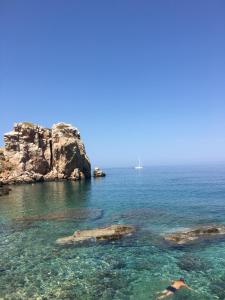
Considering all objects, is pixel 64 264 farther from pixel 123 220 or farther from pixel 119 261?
pixel 123 220

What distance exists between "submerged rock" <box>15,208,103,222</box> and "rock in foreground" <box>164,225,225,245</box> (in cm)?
1583

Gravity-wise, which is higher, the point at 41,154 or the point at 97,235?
the point at 41,154

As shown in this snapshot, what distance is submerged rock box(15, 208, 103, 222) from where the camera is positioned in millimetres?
46500

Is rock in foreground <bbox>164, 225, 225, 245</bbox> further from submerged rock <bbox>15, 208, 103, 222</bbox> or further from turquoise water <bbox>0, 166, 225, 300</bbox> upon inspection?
submerged rock <bbox>15, 208, 103, 222</bbox>

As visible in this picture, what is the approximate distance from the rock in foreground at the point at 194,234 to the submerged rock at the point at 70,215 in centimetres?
1583

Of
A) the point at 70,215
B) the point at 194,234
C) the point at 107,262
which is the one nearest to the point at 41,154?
the point at 70,215

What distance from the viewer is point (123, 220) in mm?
44344

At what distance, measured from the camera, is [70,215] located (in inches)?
1933

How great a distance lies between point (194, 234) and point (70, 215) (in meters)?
21.5

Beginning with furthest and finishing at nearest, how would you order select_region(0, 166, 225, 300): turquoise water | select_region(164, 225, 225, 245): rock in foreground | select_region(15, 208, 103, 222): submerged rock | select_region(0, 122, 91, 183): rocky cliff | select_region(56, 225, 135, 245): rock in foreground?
select_region(0, 122, 91, 183): rocky cliff, select_region(15, 208, 103, 222): submerged rock, select_region(56, 225, 135, 245): rock in foreground, select_region(164, 225, 225, 245): rock in foreground, select_region(0, 166, 225, 300): turquoise water

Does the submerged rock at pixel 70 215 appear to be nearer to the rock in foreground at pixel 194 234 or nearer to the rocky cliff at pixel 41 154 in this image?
the rock in foreground at pixel 194 234

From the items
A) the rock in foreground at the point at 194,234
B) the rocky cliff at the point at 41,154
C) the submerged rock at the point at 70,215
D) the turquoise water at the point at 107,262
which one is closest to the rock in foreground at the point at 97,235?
the turquoise water at the point at 107,262

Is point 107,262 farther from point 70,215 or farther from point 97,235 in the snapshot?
point 70,215

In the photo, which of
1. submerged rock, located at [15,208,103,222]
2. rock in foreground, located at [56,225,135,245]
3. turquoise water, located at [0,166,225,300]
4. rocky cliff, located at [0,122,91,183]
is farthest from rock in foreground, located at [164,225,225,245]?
rocky cliff, located at [0,122,91,183]
